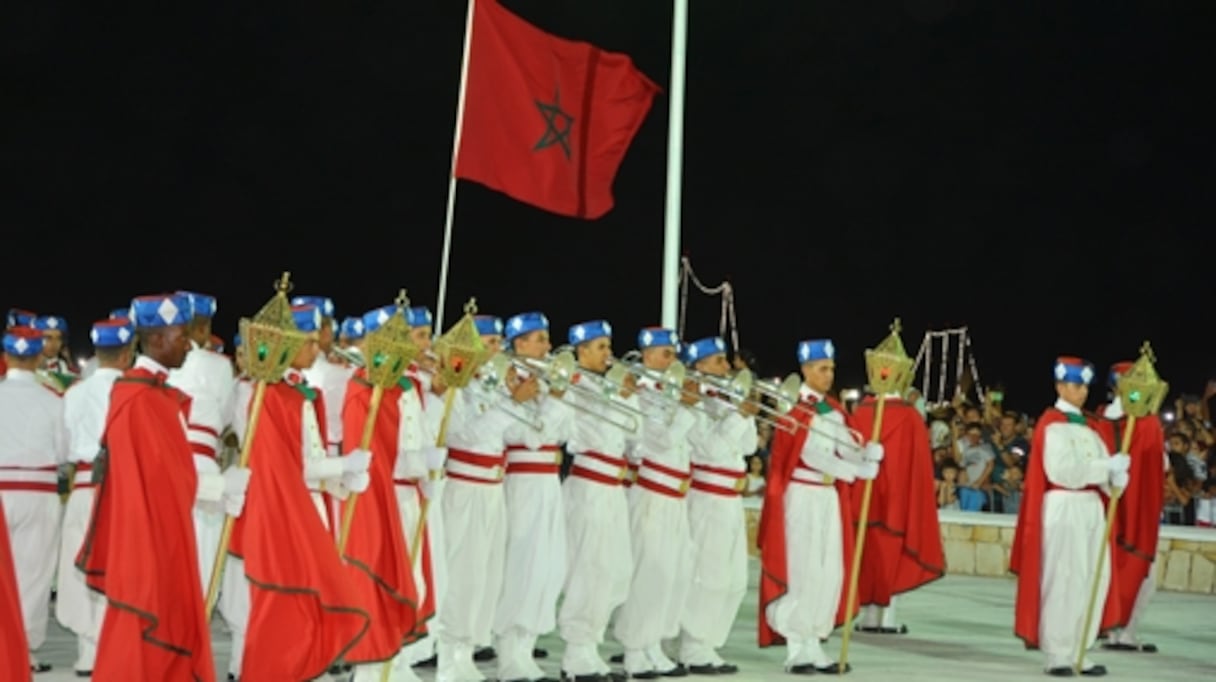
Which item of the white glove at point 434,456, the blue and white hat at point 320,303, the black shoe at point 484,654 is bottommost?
the black shoe at point 484,654

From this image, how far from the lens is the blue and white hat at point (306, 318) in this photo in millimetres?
9617

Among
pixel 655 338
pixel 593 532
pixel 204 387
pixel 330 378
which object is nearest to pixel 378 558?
pixel 204 387

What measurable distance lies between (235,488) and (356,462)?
0.84 metres

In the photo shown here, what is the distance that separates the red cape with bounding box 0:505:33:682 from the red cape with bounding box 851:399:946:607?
8.69 m

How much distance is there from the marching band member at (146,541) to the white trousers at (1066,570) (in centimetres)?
630

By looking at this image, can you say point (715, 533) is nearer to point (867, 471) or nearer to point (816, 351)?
point (867, 471)

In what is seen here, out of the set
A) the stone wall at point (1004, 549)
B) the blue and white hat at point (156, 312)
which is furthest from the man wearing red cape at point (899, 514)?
the blue and white hat at point (156, 312)

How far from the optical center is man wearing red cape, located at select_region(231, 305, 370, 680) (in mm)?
8547

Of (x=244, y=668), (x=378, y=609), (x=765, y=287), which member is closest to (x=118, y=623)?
(x=244, y=668)

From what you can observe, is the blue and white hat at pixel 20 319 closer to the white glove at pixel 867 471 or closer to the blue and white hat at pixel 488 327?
the blue and white hat at pixel 488 327

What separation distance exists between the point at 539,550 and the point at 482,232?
3787cm

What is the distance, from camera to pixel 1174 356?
46.9m

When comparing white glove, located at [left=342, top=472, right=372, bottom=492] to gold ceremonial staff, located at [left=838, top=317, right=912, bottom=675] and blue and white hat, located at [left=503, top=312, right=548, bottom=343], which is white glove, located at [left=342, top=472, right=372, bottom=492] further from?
gold ceremonial staff, located at [left=838, top=317, right=912, bottom=675]

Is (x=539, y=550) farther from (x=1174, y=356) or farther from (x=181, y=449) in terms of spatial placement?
(x=1174, y=356)
